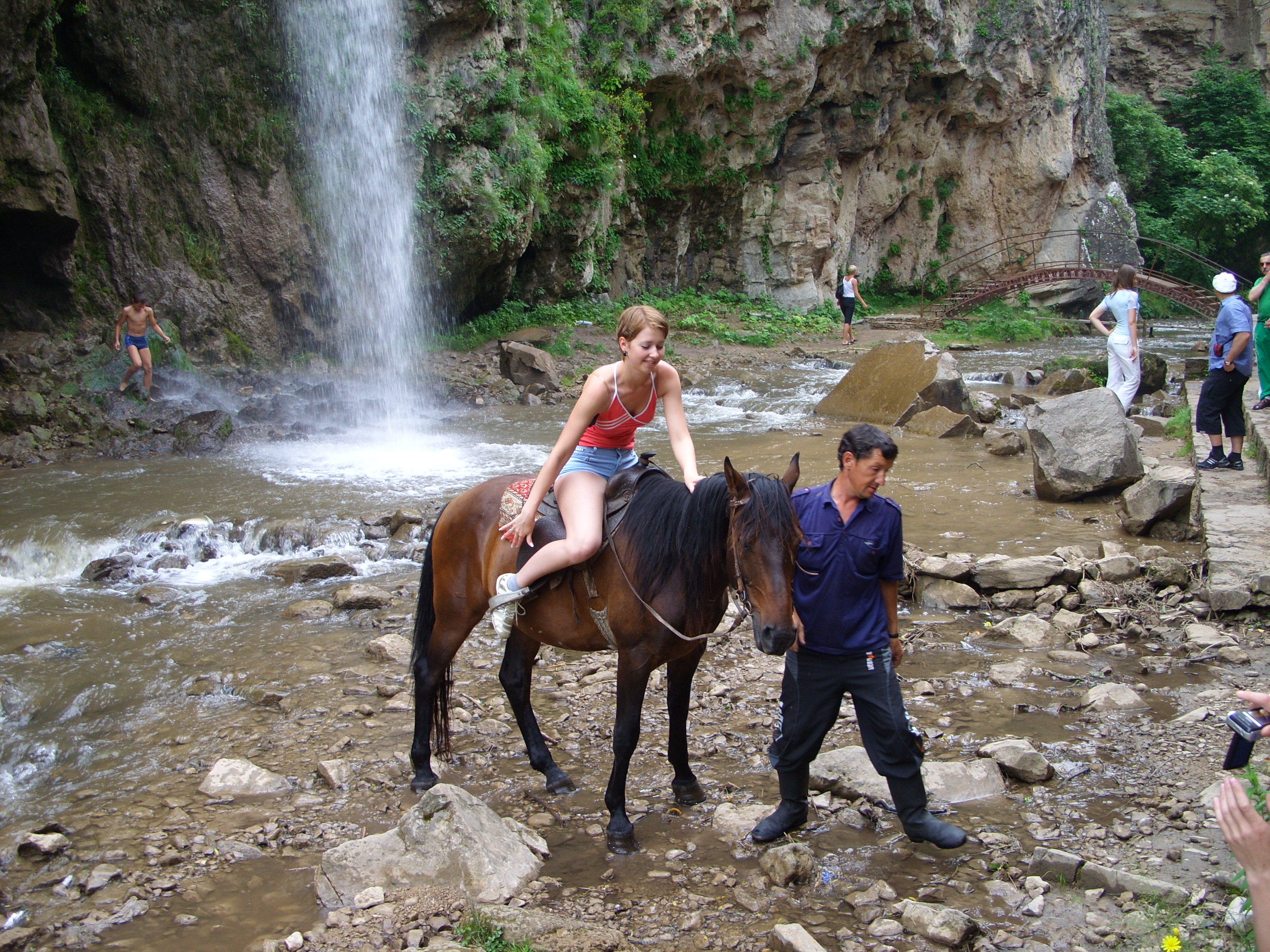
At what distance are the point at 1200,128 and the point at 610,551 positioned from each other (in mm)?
47623

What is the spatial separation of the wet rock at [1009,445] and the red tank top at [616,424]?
8860mm

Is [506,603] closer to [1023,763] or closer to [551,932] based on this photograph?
[551,932]

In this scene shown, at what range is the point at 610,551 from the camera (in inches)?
161

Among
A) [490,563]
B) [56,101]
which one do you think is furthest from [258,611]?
[56,101]

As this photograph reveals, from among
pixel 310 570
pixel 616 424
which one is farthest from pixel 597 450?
pixel 310 570

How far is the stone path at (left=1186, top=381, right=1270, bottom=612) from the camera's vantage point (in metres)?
5.74

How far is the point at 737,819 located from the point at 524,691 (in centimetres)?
133

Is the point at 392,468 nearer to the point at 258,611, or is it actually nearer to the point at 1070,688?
the point at 258,611

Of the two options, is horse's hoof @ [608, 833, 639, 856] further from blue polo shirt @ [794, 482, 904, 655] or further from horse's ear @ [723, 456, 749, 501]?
horse's ear @ [723, 456, 749, 501]

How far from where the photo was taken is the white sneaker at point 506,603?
4.14m

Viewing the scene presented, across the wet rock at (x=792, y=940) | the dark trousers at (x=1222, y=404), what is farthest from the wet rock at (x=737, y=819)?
the dark trousers at (x=1222, y=404)

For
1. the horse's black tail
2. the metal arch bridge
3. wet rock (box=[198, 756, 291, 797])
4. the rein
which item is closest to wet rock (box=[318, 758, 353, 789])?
wet rock (box=[198, 756, 291, 797])

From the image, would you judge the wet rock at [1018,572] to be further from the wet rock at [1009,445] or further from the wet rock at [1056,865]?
the wet rock at [1009,445]

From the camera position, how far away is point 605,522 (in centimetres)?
418
